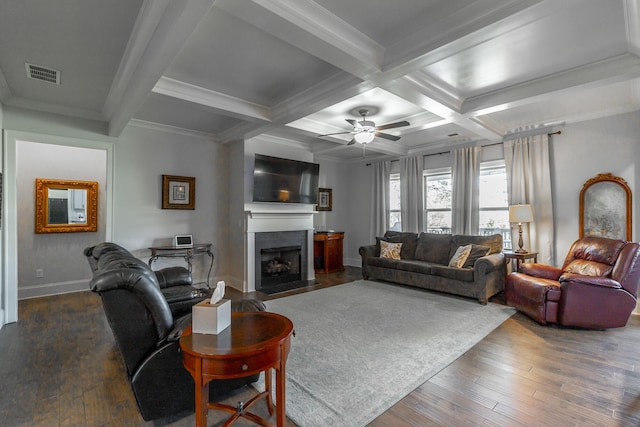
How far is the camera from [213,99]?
351 cm

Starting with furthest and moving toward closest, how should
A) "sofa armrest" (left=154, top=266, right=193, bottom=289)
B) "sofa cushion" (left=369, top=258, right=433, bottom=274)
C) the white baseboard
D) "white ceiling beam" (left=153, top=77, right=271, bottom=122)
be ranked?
"sofa cushion" (left=369, top=258, right=433, bottom=274) → the white baseboard → "sofa armrest" (left=154, top=266, right=193, bottom=289) → "white ceiling beam" (left=153, top=77, right=271, bottom=122)

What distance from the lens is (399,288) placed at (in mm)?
5172

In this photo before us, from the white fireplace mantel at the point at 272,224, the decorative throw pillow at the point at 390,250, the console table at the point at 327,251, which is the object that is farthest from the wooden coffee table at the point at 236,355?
the console table at the point at 327,251

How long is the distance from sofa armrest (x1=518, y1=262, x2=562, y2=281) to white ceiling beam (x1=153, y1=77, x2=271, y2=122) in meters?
3.99

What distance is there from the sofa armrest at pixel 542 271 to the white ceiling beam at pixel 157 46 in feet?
15.1

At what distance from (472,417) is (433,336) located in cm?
128

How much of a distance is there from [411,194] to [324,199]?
1.98m


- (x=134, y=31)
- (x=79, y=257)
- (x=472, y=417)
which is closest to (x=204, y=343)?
(x=472, y=417)

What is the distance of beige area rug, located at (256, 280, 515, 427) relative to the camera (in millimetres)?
2047

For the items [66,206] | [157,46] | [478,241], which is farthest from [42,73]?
[478,241]

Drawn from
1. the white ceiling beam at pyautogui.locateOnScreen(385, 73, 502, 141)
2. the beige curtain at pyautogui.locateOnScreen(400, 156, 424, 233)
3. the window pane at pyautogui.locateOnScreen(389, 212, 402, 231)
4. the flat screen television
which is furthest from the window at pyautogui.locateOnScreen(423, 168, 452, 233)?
the flat screen television

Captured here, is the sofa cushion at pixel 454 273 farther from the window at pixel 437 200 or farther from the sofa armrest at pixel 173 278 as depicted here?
the sofa armrest at pixel 173 278

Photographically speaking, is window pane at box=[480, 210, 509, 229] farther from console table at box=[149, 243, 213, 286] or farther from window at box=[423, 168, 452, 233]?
console table at box=[149, 243, 213, 286]

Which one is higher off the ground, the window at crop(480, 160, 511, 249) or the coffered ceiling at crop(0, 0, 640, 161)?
the coffered ceiling at crop(0, 0, 640, 161)
